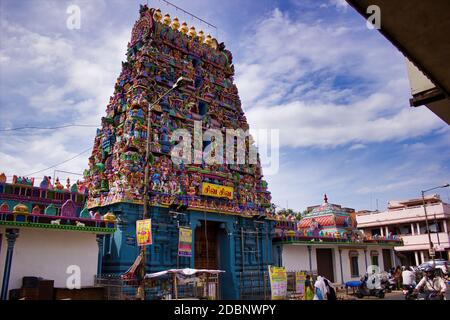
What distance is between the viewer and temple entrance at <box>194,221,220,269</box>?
23688mm

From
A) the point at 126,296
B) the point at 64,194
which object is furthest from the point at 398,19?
the point at 64,194

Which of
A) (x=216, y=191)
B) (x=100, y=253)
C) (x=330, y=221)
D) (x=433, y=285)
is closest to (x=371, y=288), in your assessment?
(x=330, y=221)

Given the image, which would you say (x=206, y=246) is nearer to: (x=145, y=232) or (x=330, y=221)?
(x=145, y=232)

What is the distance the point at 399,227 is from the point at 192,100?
41.5m

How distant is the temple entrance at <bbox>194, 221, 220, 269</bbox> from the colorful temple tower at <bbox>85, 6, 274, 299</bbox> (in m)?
0.06

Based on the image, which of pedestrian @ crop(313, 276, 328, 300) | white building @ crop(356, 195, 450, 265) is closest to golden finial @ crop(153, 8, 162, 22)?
pedestrian @ crop(313, 276, 328, 300)

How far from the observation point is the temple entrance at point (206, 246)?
77.7ft

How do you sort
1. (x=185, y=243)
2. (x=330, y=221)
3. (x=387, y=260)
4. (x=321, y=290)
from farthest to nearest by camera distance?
(x=387, y=260) → (x=330, y=221) → (x=185, y=243) → (x=321, y=290)

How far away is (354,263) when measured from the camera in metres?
35.2

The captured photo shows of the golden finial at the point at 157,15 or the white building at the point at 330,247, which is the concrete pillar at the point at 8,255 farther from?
the white building at the point at 330,247

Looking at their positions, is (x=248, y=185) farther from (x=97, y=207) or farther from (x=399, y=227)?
(x=399, y=227)

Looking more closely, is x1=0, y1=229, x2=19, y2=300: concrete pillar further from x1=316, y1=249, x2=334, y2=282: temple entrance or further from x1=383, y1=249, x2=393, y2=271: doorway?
x1=383, y1=249, x2=393, y2=271: doorway

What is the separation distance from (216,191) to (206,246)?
11.2ft

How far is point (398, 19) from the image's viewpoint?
5.02 m
